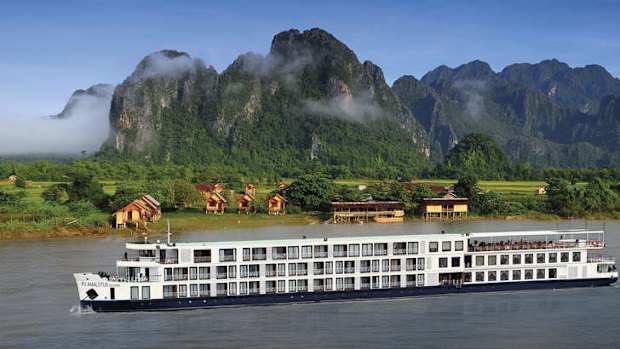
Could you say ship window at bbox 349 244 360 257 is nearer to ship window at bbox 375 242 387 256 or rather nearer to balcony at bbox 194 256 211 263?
ship window at bbox 375 242 387 256

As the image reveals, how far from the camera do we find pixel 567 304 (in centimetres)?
3172

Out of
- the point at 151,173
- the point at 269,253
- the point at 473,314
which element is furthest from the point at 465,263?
the point at 151,173

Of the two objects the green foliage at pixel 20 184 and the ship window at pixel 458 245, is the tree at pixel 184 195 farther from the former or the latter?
the ship window at pixel 458 245

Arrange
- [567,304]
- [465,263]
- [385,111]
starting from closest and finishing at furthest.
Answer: [567,304]
[465,263]
[385,111]

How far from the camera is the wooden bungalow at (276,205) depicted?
7381 centimetres

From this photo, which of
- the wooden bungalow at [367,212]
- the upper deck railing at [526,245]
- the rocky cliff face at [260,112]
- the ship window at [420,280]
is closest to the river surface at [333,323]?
the ship window at [420,280]

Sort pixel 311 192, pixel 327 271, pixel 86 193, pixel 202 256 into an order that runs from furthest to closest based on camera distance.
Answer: pixel 311 192, pixel 86 193, pixel 327 271, pixel 202 256

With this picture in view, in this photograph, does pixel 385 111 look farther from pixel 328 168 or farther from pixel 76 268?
pixel 76 268

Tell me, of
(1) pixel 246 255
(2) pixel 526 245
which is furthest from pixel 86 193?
(2) pixel 526 245

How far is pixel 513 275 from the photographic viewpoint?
3469 cm

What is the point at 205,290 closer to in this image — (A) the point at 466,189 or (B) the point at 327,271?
(B) the point at 327,271

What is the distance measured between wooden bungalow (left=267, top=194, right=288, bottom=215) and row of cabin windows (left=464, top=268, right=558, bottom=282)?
4126 cm

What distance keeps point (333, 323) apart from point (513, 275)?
11.3 m

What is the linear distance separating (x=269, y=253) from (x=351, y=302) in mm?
4455
